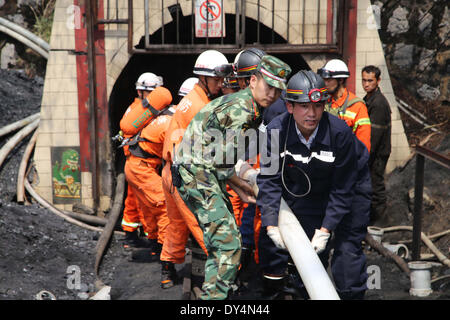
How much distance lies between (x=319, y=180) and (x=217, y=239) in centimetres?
91

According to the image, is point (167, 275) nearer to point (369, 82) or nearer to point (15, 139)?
point (369, 82)

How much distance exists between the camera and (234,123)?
14.4 feet

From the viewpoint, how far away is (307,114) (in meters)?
4.19

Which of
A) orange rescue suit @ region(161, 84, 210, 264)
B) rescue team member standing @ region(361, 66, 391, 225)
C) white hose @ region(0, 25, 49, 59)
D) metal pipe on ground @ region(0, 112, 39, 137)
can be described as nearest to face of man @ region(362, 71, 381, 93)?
rescue team member standing @ region(361, 66, 391, 225)

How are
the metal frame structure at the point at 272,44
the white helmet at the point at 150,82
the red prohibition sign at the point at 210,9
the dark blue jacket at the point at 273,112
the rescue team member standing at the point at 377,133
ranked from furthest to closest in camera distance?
the red prohibition sign at the point at 210,9, the metal frame structure at the point at 272,44, the rescue team member standing at the point at 377,133, the white helmet at the point at 150,82, the dark blue jacket at the point at 273,112

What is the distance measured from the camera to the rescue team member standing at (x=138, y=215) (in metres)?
7.22

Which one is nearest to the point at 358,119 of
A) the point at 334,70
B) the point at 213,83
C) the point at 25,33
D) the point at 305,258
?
the point at 334,70

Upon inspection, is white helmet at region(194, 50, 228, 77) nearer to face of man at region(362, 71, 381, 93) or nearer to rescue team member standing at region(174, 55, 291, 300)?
rescue team member standing at region(174, 55, 291, 300)

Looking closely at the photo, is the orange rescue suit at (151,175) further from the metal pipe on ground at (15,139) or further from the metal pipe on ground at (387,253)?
the metal pipe on ground at (15,139)

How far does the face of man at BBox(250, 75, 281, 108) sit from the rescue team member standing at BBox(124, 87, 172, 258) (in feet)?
8.44

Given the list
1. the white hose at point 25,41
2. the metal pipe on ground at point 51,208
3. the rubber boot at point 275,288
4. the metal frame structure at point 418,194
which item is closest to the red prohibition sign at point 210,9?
the metal pipe on ground at point 51,208

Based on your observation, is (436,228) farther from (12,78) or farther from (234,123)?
(12,78)

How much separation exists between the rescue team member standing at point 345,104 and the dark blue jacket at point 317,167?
229cm

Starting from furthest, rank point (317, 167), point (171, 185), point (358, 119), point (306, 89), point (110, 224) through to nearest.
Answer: point (110, 224), point (358, 119), point (171, 185), point (317, 167), point (306, 89)
